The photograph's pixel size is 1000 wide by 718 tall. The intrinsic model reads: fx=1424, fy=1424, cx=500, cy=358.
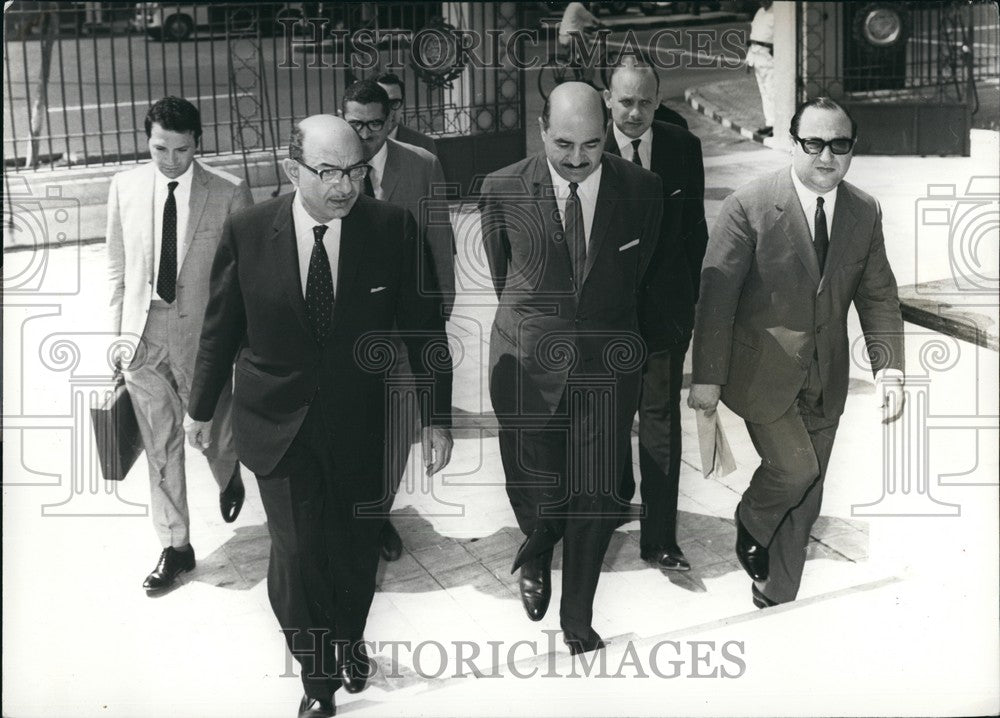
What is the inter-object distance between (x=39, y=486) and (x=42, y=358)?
1.77 feet

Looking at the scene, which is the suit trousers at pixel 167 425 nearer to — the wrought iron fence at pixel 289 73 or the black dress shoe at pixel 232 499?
the black dress shoe at pixel 232 499

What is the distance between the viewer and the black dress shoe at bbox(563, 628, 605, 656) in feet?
17.6

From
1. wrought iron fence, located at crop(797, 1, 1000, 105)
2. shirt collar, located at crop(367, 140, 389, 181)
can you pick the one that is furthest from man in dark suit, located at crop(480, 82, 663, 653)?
wrought iron fence, located at crop(797, 1, 1000, 105)

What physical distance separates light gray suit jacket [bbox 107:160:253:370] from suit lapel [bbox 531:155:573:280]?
113cm

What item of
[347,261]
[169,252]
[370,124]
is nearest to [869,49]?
[370,124]

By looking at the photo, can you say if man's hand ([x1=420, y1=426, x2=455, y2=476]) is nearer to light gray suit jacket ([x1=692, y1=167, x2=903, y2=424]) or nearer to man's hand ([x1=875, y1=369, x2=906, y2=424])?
light gray suit jacket ([x1=692, y1=167, x2=903, y2=424])

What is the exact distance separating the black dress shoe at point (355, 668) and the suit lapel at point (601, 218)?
5.21 ft

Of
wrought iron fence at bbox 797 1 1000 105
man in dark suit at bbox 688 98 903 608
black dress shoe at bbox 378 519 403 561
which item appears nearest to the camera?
man in dark suit at bbox 688 98 903 608

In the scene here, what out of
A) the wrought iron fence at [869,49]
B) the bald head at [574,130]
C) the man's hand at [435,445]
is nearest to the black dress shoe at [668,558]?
the man's hand at [435,445]

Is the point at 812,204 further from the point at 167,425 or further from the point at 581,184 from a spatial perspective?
the point at 167,425

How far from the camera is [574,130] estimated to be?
511 cm

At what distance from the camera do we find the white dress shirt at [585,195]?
205 inches

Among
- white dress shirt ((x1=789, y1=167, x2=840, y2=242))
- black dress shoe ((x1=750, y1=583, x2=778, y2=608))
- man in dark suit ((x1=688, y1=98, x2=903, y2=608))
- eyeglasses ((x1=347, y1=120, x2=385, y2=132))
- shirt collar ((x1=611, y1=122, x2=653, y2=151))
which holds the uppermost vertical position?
eyeglasses ((x1=347, y1=120, x2=385, y2=132))

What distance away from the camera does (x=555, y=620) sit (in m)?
5.54
